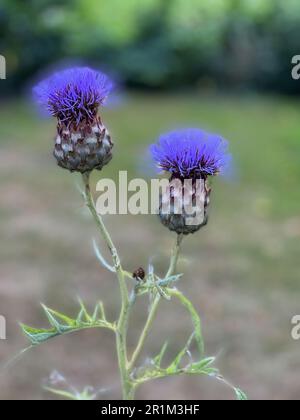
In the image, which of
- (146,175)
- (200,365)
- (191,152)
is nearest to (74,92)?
(191,152)

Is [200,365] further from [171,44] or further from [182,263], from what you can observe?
[171,44]

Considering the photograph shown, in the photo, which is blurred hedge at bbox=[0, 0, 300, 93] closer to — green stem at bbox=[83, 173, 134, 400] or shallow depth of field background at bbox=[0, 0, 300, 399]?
shallow depth of field background at bbox=[0, 0, 300, 399]

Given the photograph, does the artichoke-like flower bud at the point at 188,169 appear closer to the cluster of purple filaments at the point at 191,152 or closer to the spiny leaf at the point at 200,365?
the cluster of purple filaments at the point at 191,152

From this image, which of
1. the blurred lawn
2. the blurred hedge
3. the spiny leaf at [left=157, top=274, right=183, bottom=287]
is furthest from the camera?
the blurred hedge

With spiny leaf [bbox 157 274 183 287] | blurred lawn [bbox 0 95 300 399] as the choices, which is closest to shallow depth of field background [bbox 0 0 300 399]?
blurred lawn [bbox 0 95 300 399]

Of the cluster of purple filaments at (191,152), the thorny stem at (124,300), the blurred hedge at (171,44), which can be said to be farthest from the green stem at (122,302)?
the blurred hedge at (171,44)

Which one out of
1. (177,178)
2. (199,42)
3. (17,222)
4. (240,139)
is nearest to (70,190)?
(17,222)
